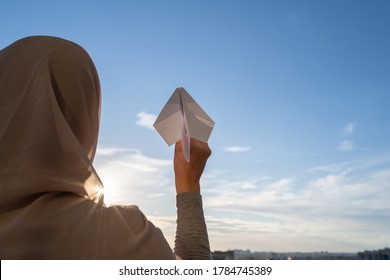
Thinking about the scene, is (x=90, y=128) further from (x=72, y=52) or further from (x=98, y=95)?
(x=72, y=52)

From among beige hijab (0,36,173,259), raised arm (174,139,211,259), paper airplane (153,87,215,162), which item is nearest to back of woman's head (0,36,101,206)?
beige hijab (0,36,173,259)

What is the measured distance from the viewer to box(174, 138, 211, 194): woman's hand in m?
2.06

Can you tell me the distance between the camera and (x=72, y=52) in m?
1.90

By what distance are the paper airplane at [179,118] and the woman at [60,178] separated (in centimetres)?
50

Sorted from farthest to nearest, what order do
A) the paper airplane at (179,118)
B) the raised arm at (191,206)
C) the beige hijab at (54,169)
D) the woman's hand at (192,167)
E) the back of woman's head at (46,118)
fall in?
the paper airplane at (179,118), the woman's hand at (192,167), the raised arm at (191,206), the back of woman's head at (46,118), the beige hijab at (54,169)

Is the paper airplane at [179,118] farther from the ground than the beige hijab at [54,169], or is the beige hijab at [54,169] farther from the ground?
the paper airplane at [179,118]

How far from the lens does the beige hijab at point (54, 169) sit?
1380 millimetres

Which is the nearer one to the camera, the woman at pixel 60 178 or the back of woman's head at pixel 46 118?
the woman at pixel 60 178

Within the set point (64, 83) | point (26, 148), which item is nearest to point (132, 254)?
point (26, 148)

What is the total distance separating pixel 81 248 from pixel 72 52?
3.36 feet

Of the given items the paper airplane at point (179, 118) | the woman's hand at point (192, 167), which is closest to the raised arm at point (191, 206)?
the woman's hand at point (192, 167)

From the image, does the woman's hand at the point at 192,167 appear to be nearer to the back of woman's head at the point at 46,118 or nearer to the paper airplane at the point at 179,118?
the paper airplane at the point at 179,118

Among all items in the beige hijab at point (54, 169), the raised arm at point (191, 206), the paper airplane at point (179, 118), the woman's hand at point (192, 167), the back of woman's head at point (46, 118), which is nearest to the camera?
the beige hijab at point (54, 169)

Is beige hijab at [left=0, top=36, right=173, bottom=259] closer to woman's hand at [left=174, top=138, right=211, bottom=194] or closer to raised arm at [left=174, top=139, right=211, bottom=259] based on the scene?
raised arm at [left=174, top=139, right=211, bottom=259]
